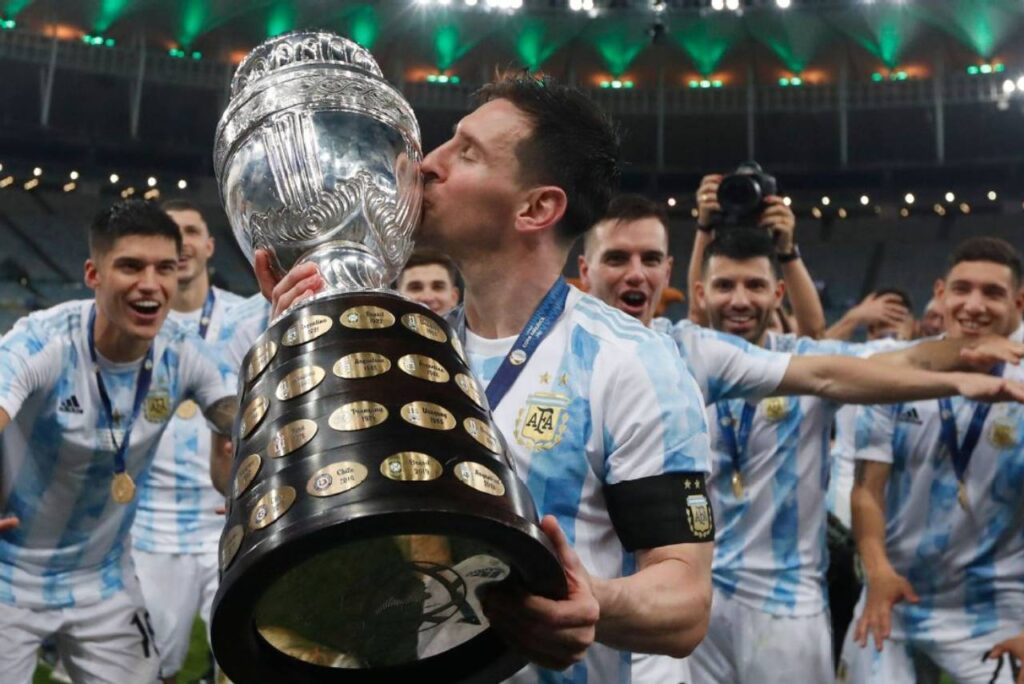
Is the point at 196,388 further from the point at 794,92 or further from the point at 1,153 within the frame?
the point at 794,92

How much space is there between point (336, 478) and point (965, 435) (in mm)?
3292

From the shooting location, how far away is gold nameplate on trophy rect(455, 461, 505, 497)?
1.07 metres

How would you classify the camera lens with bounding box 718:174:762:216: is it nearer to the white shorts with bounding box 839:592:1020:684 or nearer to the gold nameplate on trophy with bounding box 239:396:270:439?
the white shorts with bounding box 839:592:1020:684

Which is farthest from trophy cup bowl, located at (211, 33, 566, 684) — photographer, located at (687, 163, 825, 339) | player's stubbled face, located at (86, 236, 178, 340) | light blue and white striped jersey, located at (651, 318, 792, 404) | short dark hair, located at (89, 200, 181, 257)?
photographer, located at (687, 163, 825, 339)

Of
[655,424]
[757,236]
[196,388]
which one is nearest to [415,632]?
[655,424]

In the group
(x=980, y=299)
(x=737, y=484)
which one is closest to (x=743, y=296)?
(x=737, y=484)

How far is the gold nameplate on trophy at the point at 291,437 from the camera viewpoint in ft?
3.57

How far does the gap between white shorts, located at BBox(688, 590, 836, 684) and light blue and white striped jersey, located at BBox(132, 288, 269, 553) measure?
255cm

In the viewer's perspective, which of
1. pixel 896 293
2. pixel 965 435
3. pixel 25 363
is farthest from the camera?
pixel 896 293

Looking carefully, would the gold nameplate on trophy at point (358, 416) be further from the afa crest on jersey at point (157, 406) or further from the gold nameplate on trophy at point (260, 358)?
the afa crest on jersey at point (157, 406)

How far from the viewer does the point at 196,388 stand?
3.80 meters

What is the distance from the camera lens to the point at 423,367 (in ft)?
3.93

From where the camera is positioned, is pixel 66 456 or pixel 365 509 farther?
pixel 66 456

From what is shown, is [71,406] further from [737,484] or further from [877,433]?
[877,433]
